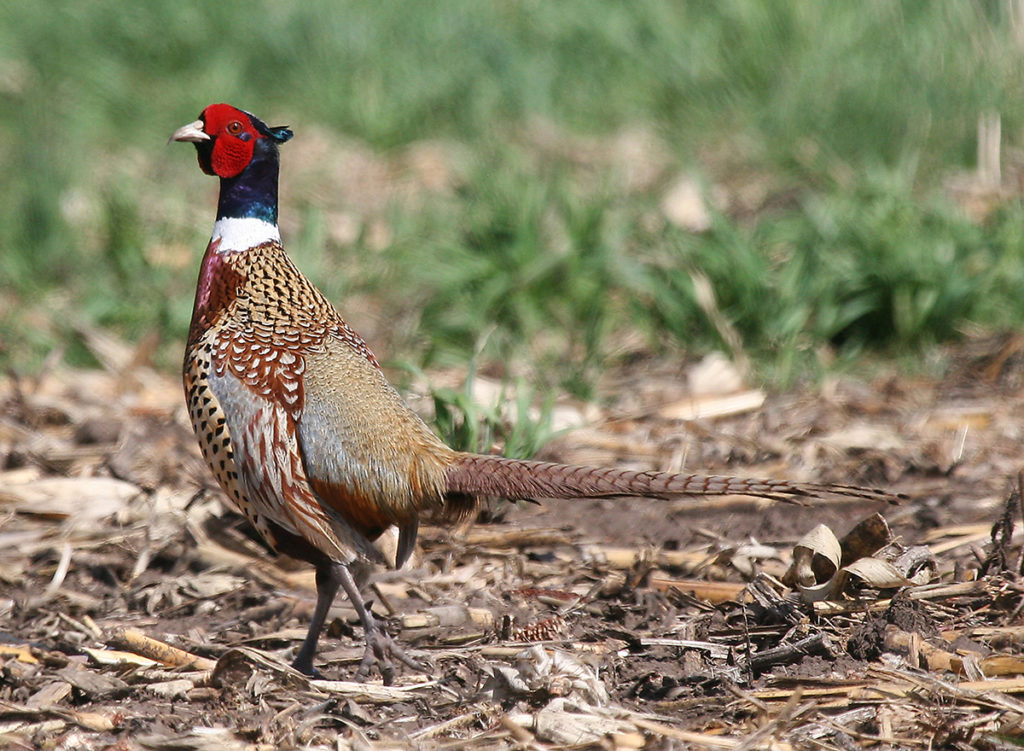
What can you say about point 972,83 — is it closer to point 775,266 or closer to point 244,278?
point 775,266

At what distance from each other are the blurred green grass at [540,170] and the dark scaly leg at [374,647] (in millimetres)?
1633

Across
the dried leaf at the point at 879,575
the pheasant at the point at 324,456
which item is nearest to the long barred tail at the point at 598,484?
the pheasant at the point at 324,456

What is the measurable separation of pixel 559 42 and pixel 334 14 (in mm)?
1515

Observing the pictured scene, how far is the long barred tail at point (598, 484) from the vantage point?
8.48 feet

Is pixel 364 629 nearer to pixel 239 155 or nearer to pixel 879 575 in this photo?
pixel 879 575

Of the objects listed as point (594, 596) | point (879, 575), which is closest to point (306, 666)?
point (594, 596)

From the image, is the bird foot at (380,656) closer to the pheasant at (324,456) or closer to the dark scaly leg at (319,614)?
the pheasant at (324,456)

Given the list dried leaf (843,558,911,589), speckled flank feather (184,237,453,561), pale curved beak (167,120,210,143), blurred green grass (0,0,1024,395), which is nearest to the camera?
dried leaf (843,558,911,589)

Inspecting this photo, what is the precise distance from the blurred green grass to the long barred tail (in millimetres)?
1555

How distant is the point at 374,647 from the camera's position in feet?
9.57

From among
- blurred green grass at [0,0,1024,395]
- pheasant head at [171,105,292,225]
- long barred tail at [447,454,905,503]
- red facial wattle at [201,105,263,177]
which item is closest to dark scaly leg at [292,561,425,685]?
long barred tail at [447,454,905,503]

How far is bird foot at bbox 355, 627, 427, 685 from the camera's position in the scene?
290cm

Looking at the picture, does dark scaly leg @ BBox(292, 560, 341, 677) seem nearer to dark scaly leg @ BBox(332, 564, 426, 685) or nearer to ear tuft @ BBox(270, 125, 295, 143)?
dark scaly leg @ BBox(332, 564, 426, 685)

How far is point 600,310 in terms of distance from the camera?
537cm
